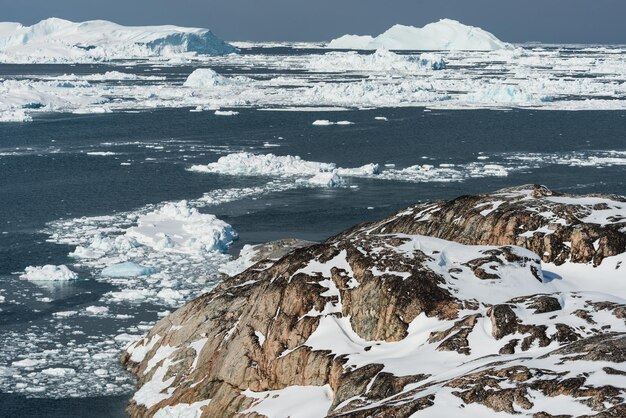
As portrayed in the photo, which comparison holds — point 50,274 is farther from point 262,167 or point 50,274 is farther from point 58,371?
point 262,167

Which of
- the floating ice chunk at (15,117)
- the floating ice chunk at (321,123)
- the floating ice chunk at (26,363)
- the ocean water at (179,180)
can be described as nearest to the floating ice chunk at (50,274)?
the ocean water at (179,180)

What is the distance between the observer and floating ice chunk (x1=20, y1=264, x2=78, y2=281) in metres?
34.5

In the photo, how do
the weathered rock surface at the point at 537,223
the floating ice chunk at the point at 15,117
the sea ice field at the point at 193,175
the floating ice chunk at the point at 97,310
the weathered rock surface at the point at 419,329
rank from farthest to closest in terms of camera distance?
the floating ice chunk at the point at 15,117 → the floating ice chunk at the point at 97,310 → the sea ice field at the point at 193,175 → the weathered rock surface at the point at 537,223 → the weathered rock surface at the point at 419,329

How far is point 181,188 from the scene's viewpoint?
53281 mm

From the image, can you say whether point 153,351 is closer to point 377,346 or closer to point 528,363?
point 377,346

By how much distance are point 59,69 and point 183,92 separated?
67850 mm

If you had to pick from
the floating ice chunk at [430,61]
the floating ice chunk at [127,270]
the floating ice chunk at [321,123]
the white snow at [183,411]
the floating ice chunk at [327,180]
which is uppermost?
the floating ice chunk at [430,61]

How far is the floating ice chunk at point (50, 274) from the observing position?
34.5 metres

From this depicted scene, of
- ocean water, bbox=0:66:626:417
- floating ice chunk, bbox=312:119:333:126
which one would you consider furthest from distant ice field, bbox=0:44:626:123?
floating ice chunk, bbox=312:119:333:126

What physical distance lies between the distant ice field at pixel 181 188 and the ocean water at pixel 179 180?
117 millimetres

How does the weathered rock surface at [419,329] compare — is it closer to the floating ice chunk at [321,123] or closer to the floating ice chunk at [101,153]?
the floating ice chunk at [101,153]

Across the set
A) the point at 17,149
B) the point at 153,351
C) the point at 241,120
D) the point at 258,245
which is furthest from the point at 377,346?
the point at 241,120

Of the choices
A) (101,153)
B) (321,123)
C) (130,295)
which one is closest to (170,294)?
(130,295)

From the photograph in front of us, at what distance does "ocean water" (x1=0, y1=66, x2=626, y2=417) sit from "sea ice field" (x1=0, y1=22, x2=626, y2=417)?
11 cm
